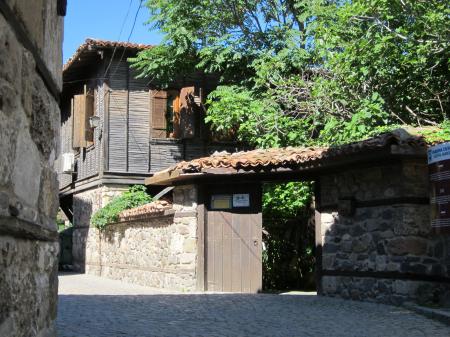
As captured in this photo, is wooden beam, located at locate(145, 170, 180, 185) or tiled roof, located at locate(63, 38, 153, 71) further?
tiled roof, located at locate(63, 38, 153, 71)

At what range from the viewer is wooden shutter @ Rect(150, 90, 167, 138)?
1683 centimetres

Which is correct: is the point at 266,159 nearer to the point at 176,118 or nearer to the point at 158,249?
the point at 158,249

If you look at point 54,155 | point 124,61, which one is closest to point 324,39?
point 124,61

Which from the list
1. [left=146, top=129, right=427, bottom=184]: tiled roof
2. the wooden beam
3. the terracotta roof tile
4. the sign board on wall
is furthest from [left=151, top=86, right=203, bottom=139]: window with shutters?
the sign board on wall

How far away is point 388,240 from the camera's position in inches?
341

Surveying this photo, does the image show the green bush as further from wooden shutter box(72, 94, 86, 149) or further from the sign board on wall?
the sign board on wall

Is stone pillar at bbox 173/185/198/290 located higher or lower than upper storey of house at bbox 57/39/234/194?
lower

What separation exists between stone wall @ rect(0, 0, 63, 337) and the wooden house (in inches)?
508

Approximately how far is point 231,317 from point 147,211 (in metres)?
5.48

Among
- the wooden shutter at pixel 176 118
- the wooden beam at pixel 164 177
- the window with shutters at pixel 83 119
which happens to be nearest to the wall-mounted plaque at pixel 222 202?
the wooden beam at pixel 164 177

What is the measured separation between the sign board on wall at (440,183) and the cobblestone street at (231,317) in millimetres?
1313

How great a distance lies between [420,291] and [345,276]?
1.49 metres

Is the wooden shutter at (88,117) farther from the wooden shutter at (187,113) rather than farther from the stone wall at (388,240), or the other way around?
the stone wall at (388,240)

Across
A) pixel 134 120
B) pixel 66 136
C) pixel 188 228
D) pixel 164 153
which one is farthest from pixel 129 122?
pixel 188 228
